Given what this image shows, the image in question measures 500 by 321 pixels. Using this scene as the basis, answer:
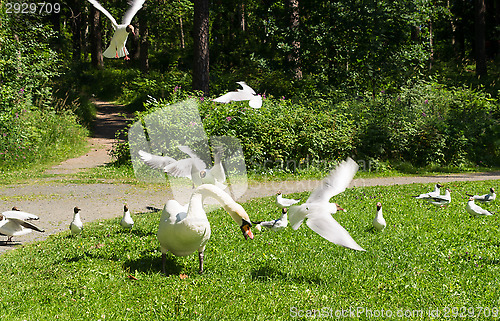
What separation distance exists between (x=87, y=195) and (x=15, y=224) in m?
3.59

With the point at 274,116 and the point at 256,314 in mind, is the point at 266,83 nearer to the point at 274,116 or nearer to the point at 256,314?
the point at 274,116

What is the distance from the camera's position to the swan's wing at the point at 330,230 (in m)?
3.87

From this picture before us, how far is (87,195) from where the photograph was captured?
10.7m

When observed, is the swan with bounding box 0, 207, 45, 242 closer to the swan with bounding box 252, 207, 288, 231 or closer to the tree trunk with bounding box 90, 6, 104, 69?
the swan with bounding box 252, 207, 288, 231

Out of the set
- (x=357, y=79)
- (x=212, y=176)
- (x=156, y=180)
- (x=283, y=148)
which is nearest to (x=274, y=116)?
(x=283, y=148)

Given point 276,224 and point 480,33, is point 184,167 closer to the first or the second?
point 276,224

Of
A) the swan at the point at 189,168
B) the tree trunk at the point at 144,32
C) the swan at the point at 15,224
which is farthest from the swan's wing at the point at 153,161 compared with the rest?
the tree trunk at the point at 144,32

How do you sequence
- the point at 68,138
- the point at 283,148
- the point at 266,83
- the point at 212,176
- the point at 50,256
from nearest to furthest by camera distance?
1. the point at 50,256
2. the point at 212,176
3. the point at 283,148
4. the point at 68,138
5. the point at 266,83

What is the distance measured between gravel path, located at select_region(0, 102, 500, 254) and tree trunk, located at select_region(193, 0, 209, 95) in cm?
488

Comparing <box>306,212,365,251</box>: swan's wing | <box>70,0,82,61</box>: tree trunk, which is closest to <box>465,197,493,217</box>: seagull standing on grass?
<box>306,212,365,251</box>: swan's wing

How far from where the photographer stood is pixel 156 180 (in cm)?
1282

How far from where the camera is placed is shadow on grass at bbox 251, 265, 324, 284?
5288 mm

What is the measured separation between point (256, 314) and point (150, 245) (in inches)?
107

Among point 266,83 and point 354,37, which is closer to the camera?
point 354,37
